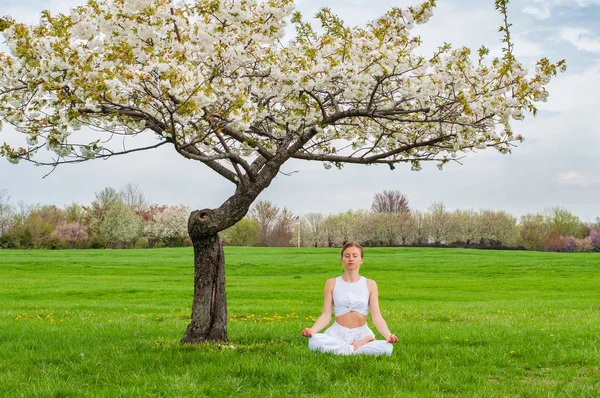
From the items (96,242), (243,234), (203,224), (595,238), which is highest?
(243,234)

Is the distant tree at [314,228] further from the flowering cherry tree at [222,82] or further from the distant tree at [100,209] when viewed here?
the flowering cherry tree at [222,82]

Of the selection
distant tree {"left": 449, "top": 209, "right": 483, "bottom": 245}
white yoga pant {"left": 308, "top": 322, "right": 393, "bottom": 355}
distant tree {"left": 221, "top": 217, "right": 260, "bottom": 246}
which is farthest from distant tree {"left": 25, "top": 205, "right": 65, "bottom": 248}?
white yoga pant {"left": 308, "top": 322, "right": 393, "bottom": 355}

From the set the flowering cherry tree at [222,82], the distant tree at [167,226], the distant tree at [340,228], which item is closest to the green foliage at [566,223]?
the distant tree at [340,228]

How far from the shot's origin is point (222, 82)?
871cm

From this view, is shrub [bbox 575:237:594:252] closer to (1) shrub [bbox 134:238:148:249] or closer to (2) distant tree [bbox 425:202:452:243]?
(2) distant tree [bbox 425:202:452:243]

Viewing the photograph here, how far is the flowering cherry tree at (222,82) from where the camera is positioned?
25.3 feet

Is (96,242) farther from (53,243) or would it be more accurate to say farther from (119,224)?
(53,243)

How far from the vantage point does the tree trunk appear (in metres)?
9.41

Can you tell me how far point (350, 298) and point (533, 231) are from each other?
3182 inches

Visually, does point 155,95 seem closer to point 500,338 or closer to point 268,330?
point 268,330

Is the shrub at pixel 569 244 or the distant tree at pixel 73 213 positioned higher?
the distant tree at pixel 73 213

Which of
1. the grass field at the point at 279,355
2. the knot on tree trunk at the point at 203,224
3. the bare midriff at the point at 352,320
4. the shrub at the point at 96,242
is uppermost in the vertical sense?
the knot on tree trunk at the point at 203,224

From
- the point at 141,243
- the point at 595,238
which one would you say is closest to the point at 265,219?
the point at 141,243

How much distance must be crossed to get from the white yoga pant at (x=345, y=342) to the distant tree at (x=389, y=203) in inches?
3442
